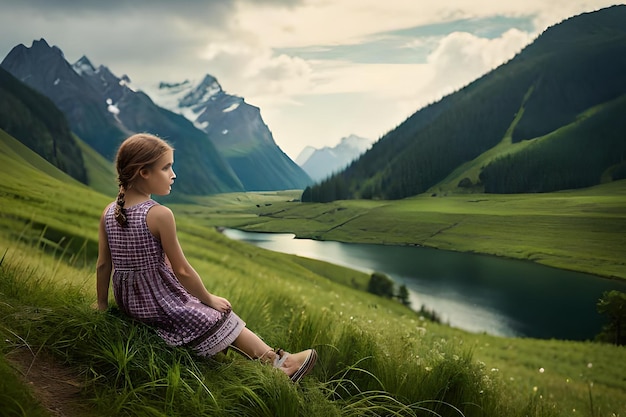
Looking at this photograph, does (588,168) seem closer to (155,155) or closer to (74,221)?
(74,221)

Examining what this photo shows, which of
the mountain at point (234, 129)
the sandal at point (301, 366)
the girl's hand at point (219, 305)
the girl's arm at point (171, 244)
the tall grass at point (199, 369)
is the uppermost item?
the mountain at point (234, 129)

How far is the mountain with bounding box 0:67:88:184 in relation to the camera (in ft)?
95.8

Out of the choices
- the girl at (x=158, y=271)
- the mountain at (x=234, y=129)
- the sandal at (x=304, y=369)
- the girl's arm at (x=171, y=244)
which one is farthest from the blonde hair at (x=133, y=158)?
the mountain at (x=234, y=129)

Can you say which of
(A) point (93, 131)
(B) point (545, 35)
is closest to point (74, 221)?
(A) point (93, 131)

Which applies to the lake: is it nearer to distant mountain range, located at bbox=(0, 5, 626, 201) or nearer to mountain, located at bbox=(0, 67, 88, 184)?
distant mountain range, located at bbox=(0, 5, 626, 201)

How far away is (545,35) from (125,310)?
280ft

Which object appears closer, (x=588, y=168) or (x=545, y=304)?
(x=545, y=304)

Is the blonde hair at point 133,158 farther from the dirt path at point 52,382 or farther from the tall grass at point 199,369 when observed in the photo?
the dirt path at point 52,382

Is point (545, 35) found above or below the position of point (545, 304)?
above

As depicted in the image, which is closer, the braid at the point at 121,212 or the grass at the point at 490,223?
the braid at the point at 121,212

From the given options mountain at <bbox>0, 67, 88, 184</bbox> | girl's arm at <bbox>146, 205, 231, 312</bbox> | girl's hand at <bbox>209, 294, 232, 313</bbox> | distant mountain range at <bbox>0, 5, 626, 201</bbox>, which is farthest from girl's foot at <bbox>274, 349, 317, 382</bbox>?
mountain at <bbox>0, 67, 88, 184</bbox>

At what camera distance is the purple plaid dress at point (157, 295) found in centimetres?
293

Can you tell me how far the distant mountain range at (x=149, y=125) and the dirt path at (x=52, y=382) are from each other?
43.6 metres

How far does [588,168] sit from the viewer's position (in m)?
21.5
